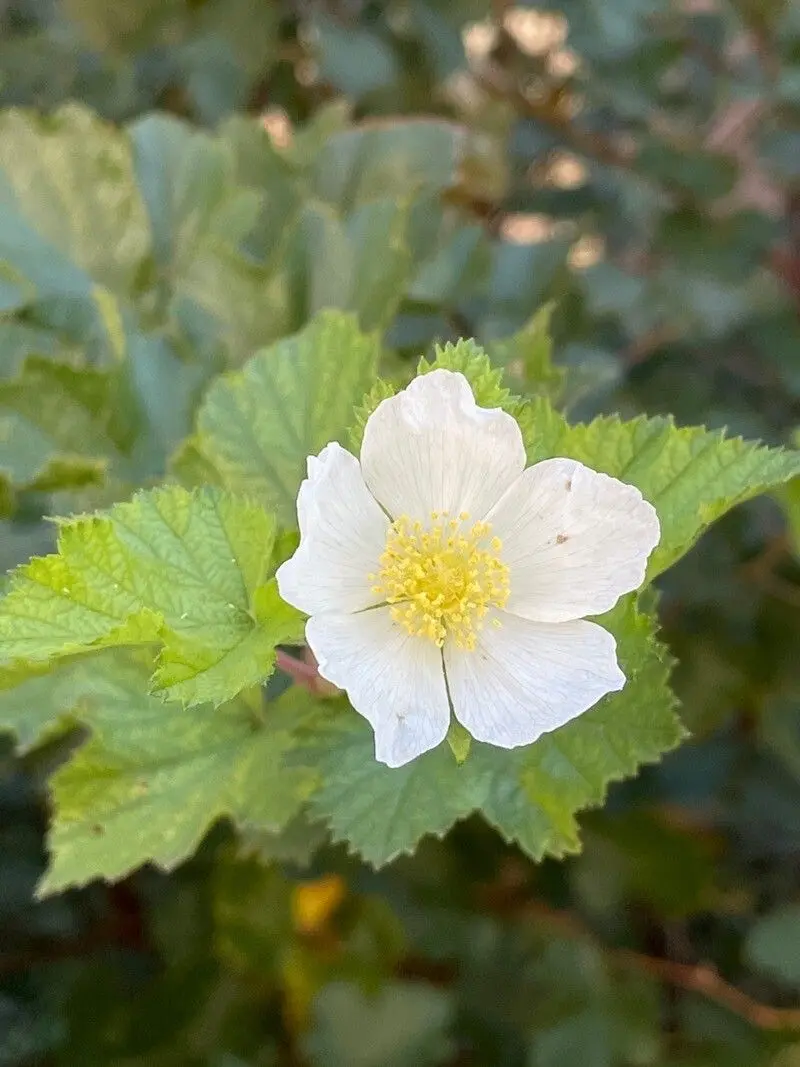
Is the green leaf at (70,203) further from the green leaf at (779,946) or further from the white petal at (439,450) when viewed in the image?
the green leaf at (779,946)

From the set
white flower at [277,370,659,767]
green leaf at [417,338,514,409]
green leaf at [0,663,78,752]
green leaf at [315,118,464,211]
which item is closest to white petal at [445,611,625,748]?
white flower at [277,370,659,767]

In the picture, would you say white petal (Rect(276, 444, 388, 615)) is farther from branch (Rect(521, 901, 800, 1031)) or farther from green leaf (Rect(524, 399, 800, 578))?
branch (Rect(521, 901, 800, 1031))

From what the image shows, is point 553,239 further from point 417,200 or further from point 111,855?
point 111,855

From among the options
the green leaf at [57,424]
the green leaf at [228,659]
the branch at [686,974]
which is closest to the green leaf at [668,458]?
the green leaf at [228,659]

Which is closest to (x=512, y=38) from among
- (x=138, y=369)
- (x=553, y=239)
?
(x=553, y=239)

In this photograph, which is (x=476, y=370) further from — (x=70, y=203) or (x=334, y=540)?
(x=70, y=203)

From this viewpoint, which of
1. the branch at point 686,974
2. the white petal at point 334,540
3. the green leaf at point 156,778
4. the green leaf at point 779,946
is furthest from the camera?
the branch at point 686,974

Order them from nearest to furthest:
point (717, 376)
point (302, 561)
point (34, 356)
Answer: point (302, 561) < point (34, 356) < point (717, 376)
